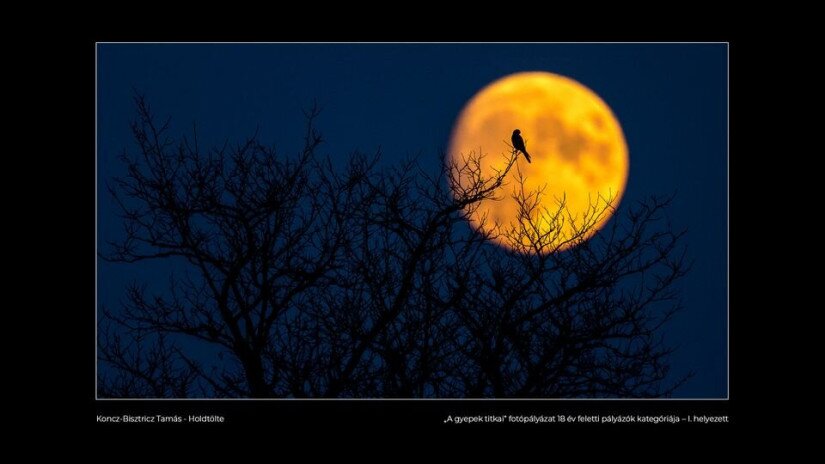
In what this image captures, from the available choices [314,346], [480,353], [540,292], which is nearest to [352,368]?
[314,346]

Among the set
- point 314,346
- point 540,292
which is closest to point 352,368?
point 314,346

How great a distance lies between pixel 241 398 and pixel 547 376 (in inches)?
102

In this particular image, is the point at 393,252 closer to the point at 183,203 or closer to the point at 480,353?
the point at 480,353

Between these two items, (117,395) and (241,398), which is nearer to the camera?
(241,398)

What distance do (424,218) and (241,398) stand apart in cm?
222

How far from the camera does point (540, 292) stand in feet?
32.1

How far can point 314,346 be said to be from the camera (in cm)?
960
